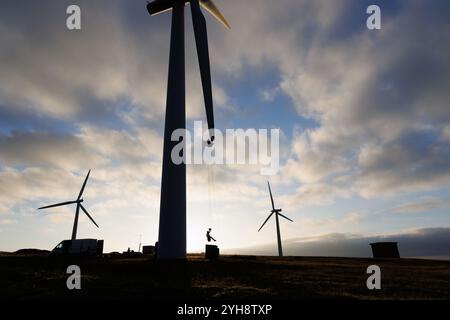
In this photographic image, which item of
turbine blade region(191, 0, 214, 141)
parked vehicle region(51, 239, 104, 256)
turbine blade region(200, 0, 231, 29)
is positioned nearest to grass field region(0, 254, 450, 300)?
turbine blade region(191, 0, 214, 141)

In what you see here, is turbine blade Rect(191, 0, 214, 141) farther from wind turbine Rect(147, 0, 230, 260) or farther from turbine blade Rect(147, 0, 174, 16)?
turbine blade Rect(147, 0, 174, 16)

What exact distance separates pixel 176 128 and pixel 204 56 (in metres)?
7.58

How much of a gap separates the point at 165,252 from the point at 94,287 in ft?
33.7

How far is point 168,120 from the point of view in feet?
90.2

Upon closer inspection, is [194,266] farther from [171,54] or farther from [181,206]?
[171,54]

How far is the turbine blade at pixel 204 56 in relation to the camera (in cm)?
2605

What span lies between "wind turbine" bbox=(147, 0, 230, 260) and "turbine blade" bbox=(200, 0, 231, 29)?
24.2 ft

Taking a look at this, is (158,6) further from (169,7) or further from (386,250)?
(386,250)

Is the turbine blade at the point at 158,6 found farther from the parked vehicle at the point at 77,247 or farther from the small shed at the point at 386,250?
the small shed at the point at 386,250

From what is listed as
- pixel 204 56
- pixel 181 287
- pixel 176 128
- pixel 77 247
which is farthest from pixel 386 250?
pixel 181 287

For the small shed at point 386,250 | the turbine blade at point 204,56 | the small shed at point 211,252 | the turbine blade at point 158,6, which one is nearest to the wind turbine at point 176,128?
the turbine blade at point 204,56

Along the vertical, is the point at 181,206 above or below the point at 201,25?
below

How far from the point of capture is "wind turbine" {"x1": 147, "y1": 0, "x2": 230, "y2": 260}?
25062mm
